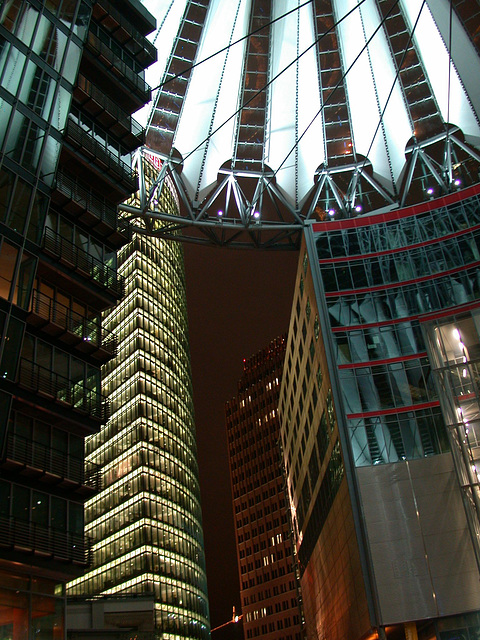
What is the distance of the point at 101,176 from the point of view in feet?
114

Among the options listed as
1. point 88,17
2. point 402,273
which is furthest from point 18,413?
point 402,273

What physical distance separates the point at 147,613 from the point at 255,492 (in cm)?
11838

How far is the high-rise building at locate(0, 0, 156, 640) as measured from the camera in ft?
81.5

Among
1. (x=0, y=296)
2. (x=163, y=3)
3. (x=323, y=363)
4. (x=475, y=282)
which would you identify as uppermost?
(x=163, y=3)

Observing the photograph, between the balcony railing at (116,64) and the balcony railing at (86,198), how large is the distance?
705 cm

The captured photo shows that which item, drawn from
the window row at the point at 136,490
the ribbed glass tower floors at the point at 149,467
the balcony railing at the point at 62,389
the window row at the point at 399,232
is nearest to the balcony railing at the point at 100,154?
the balcony railing at the point at 62,389

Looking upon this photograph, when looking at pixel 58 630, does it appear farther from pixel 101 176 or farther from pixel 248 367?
pixel 248 367

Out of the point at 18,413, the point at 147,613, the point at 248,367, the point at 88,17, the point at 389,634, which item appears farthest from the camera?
the point at 248,367

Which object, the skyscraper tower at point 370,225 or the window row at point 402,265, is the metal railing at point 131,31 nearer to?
the skyscraper tower at point 370,225

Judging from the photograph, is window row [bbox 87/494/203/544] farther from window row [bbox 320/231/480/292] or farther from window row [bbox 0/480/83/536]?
window row [bbox 0/480/83/536]

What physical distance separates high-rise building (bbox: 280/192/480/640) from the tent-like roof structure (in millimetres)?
3048

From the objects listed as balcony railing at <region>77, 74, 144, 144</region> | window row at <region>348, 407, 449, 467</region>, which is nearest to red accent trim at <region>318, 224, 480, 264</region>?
window row at <region>348, 407, 449, 467</region>

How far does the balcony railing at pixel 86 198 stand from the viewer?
107 feet

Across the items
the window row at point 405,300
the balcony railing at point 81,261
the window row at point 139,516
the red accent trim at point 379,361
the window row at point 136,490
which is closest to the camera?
the balcony railing at point 81,261
